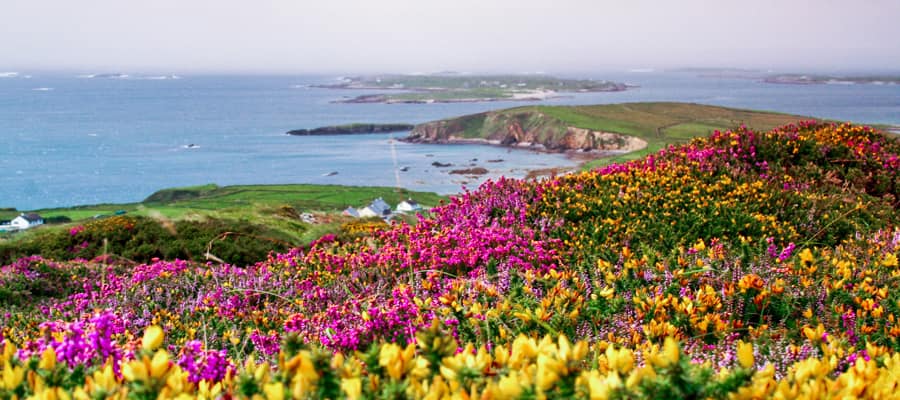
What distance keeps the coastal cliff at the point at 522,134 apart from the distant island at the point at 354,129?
469 inches

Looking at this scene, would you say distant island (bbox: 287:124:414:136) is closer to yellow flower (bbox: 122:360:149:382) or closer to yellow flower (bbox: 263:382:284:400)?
yellow flower (bbox: 122:360:149:382)

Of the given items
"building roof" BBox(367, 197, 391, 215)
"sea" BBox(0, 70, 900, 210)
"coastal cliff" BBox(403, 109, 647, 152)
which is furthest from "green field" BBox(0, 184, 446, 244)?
"coastal cliff" BBox(403, 109, 647, 152)

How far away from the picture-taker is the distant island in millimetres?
162500

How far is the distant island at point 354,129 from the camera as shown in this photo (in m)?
162

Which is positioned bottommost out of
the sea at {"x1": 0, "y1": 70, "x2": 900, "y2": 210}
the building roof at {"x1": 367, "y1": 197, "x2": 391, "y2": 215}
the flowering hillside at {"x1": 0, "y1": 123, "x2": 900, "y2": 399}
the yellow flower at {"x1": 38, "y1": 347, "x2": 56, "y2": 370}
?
the sea at {"x1": 0, "y1": 70, "x2": 900, "y2": 210}

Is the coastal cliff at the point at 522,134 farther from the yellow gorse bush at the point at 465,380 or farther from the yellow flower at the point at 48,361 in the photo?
the yellow flower at the point at 48,361

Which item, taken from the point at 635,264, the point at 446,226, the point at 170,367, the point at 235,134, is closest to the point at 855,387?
the point at 170,367

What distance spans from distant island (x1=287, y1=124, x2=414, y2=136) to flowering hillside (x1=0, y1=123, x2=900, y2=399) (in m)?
156

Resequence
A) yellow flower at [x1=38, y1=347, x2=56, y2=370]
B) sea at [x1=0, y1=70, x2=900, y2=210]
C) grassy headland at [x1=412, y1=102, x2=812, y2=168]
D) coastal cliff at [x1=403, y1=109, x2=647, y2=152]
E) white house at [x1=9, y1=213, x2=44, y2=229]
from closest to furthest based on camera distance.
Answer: yellow flower at [x1=38, y1=347, x2=56, y2=370]
white house at [x1=9, y1=213, x2=44, y2=229]
sea at [x1=0, y1=70, x2=900, y2=210]
grassy headland at [x1=412, y1=102, x2=812, y2=168]
coastal cliff at [x1=403, y1=109, x2=647, y2=152]

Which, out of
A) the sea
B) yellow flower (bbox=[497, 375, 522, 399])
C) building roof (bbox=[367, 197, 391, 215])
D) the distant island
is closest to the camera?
yellow flower (bbox=[497, 375, 522, 399])

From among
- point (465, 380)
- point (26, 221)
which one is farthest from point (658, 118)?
point (465, 380)

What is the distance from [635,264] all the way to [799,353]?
175 centimetres

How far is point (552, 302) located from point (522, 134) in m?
142

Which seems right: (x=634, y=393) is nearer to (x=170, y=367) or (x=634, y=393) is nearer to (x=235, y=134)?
(x=170, y=367)
